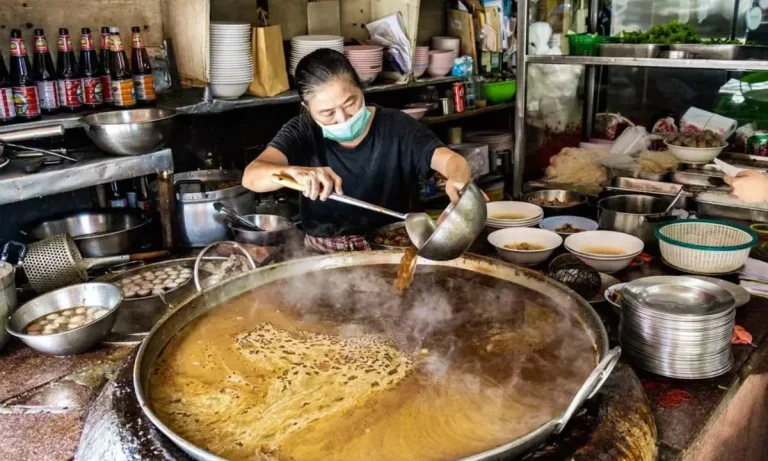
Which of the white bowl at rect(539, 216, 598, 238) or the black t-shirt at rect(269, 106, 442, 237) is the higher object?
the black t-shirt at rect(269, 106, 442, 237)

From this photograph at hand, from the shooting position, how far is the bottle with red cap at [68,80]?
2.98 m

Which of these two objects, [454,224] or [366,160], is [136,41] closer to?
[366,160]

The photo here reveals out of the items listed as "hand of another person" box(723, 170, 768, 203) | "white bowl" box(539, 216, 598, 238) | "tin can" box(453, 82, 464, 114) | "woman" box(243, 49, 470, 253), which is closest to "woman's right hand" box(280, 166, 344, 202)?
"woman" box(243, 49, 470, 253)

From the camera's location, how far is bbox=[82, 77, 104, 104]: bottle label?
10.0 ft

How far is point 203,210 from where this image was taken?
315cm

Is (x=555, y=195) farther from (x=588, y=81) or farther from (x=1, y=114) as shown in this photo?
(x=1, y=114)

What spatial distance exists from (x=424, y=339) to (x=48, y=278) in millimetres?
1623

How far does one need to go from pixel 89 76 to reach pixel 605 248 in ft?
8.52

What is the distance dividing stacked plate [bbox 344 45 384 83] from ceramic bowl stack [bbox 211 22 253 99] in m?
0.80

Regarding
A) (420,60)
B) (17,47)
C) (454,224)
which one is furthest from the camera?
(420,60)

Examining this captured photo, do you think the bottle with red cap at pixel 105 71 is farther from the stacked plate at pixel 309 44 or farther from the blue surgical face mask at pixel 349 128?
the blue surgical face mask at pixel 349 128

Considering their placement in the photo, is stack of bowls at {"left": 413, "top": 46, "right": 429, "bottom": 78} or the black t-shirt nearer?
the black t-shirt

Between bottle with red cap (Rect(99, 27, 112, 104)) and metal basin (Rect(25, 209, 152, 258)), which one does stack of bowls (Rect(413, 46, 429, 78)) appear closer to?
bottle with red cap (Rect(99, 27, 112, 104))

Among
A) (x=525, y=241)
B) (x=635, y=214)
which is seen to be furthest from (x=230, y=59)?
(x=635, y=214)
